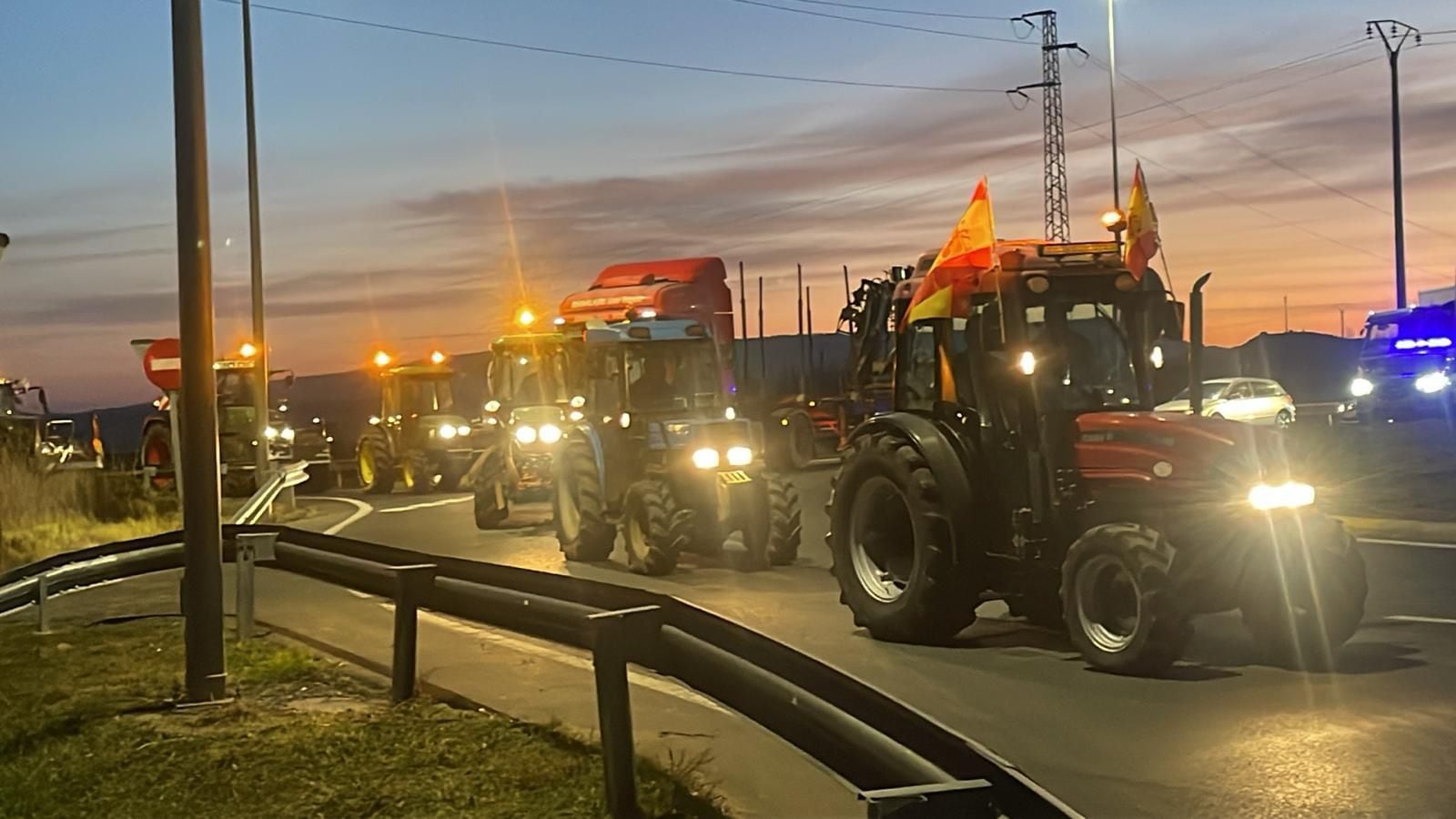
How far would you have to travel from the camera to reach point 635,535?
16.0 metres

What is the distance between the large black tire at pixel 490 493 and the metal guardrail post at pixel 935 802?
17.5 m

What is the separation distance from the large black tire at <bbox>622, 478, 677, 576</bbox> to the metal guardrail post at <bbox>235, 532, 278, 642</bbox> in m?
5.08

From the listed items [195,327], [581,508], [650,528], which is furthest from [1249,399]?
[195,327]

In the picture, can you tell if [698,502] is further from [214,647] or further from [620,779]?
[620,779]

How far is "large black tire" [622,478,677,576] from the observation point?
51.4ft

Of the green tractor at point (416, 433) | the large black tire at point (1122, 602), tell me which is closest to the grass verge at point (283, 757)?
the large black tire at point (1122, 602)

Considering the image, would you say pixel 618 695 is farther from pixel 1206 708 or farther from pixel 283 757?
pixel 1206 708

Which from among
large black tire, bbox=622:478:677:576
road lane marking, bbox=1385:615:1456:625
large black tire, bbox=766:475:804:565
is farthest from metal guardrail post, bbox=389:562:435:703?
large black tire, bbox=766:475:804:565

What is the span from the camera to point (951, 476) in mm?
10789

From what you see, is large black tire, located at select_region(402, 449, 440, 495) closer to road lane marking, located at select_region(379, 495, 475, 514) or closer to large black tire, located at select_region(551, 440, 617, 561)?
road lane marking, located at select_region(379, 495, 475, 514)

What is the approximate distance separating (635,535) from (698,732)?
7779 millimetres

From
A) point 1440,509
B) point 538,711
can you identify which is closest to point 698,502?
point 538,711

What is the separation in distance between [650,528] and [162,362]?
5107mm

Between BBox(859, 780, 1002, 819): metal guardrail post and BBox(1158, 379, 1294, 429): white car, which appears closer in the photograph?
BBox(859, 780, 1002, 819): metal guardrail post
